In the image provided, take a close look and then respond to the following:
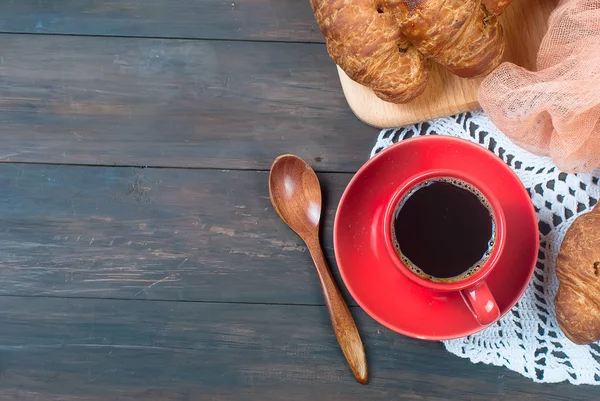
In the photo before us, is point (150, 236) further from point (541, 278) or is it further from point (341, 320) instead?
point (541, 278)

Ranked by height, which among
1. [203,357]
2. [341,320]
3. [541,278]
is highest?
[541,278]

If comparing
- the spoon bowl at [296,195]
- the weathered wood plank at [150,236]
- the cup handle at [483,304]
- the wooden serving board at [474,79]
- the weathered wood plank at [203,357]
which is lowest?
the weathered wood plank at [203,357]

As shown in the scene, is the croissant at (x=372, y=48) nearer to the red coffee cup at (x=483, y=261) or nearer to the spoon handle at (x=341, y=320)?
the red coffee cup at (x=483, y=261)

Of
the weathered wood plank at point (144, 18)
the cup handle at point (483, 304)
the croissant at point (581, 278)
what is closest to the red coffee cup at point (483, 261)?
the cup handle at point (483, 304)

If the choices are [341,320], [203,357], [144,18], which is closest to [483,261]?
[341,320]

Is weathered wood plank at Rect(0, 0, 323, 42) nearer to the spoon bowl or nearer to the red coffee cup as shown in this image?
the spoon bowl

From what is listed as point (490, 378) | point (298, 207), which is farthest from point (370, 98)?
point (490, 378)

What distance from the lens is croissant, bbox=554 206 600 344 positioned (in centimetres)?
66

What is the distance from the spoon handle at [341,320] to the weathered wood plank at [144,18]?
31 centimetres

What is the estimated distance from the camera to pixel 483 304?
0.62 meters

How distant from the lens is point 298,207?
79 cm

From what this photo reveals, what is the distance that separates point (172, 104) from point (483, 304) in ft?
1.57

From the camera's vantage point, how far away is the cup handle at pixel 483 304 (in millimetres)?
615

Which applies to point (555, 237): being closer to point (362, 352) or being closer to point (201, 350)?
point (362, 352)
